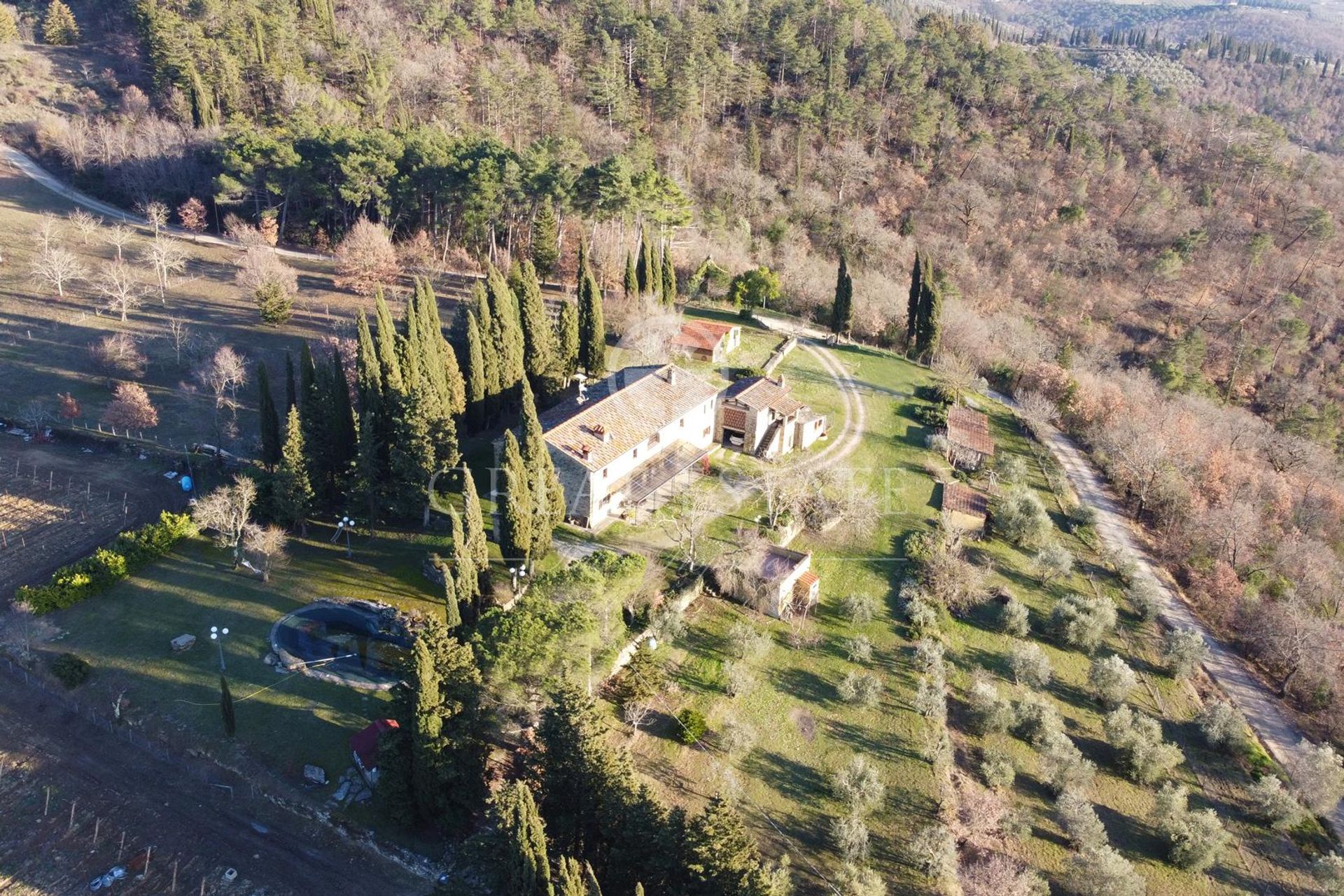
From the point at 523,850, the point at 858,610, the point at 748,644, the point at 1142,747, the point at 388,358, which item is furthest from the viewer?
the point at 388,358

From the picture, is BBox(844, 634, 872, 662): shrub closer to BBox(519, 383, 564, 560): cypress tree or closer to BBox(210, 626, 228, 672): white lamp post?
BBox(519, 383, 564, 560): cypress tree

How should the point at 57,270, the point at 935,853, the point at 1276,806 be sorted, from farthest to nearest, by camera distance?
the point at 57,270 < the point at 1276,806 < the point at 935,853

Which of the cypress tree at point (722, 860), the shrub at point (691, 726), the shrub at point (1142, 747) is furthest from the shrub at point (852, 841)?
the shrub at point (1142, 747)

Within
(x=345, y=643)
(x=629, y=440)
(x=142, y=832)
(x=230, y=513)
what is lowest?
(x=142, y=832)

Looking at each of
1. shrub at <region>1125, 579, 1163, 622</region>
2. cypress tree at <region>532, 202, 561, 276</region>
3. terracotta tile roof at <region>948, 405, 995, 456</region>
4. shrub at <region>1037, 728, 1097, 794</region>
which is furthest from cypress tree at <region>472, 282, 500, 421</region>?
shrub at <region>1125, 579, 1163, 622</region>

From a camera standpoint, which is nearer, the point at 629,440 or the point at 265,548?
the point at 265,548

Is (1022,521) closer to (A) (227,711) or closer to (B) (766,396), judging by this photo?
(B) (766,396)

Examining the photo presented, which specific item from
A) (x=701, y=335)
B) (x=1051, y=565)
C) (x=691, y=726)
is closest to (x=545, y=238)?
(x=701, y=335)
